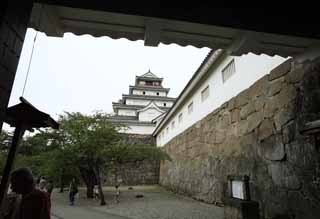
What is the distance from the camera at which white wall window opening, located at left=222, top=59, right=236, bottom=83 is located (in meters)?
5.55

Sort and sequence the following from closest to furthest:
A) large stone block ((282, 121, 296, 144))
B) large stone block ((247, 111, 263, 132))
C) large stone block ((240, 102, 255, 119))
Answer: large stone block ((282, 121, 296, 144))
large stone block ((247, 111, 263, 132))
large stone block ((240, 102, 255, 119))

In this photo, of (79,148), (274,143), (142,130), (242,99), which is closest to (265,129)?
(274,143)

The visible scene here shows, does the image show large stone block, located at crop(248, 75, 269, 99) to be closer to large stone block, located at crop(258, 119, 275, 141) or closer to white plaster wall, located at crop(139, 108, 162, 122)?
large stone block, located at crop(258, 119, 275, 141)

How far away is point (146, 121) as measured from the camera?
1898cm

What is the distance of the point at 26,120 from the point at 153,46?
161cm

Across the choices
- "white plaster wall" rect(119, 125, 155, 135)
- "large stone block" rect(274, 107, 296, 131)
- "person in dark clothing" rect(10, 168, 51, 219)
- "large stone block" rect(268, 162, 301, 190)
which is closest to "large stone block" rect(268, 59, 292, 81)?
"large stone block" rect(274, 107, 296, 131)

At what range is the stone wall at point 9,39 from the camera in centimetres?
115

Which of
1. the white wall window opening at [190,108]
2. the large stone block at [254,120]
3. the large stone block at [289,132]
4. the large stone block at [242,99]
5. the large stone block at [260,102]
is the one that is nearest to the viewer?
the large stone block at [289,132]

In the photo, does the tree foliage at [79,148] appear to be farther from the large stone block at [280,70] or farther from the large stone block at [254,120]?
the large stone block at [280,70]

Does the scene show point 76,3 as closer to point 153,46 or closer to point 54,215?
point 153,46

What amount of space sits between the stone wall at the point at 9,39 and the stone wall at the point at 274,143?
9.39 feet

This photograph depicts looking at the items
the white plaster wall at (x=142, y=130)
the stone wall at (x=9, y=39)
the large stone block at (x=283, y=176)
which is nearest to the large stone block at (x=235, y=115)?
the large stone block at (x=283, y=176)

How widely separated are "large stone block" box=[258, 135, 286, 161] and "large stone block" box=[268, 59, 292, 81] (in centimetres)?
106

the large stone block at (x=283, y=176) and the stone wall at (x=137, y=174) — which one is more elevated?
the large stone block at (x=283, y=176)
